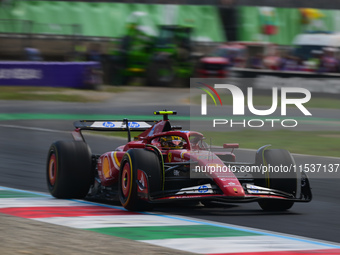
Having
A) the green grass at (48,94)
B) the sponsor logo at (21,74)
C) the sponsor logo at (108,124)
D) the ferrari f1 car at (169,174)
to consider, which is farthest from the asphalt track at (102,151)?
the sponsor logo at (21,74)

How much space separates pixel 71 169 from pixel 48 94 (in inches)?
641

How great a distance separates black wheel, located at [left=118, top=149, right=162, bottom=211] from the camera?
314 inches

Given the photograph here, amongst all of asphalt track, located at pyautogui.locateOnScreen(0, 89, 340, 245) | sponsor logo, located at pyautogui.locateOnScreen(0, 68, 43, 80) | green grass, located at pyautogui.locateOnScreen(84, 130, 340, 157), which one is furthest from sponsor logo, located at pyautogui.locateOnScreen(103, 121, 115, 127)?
sponsor logo, located at pyautogui.locateOnScreen(0, 68, 43, 80)

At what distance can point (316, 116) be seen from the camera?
2208 cm

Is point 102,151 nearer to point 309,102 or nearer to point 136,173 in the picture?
point 136,173

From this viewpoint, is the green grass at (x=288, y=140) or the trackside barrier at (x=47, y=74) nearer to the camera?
the green grass at (x=288, y=140)

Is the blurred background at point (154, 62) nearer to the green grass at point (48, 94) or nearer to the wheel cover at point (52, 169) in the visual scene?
the green grass at point (48, 94)

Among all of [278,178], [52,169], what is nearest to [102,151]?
[52,169]

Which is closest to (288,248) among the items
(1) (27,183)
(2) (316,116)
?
(1) (27,183)

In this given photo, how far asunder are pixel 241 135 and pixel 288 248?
11.4m

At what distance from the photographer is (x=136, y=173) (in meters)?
7.97

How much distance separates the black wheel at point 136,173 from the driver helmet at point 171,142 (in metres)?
0.73

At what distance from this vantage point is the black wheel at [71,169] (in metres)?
9.10

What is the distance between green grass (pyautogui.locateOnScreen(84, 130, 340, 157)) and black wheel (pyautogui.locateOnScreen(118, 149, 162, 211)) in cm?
740
